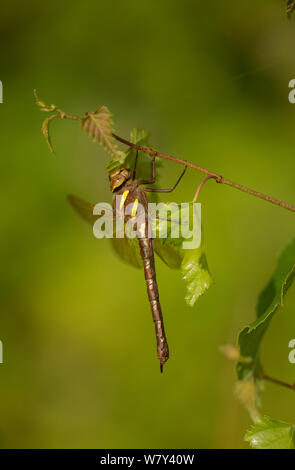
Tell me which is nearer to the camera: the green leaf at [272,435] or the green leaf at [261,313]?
the green leaf at [272,435]

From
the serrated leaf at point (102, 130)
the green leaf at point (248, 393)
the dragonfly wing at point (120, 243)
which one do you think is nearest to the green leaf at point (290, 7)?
the serrated leaf at point (102, 130)

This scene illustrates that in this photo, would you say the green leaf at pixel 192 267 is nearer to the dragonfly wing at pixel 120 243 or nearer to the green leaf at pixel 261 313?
the green leaf at pixel 261 313

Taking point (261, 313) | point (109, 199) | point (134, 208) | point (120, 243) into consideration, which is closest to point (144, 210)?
point (134, 208)

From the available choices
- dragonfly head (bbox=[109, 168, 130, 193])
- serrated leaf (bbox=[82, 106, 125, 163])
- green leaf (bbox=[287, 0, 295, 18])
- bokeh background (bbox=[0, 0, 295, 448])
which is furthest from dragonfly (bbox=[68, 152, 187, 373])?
bokeh background (bbox=[0, 0, 295, 448])

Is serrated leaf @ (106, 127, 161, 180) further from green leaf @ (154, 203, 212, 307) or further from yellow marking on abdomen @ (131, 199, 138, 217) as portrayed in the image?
green leaf @ (154, 203, 212, 307)

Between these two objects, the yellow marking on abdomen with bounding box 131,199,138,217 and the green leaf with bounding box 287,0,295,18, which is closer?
the green leaf with bounding box 287,0,295,18

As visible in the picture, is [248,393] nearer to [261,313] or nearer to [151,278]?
[261,313]

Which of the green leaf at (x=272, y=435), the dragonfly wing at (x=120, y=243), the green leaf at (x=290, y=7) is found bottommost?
the green leaf at (x=272, y=435)
